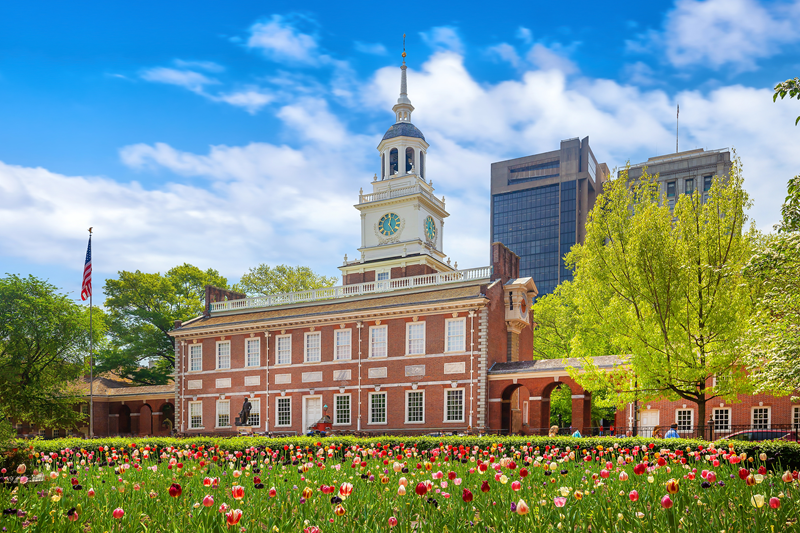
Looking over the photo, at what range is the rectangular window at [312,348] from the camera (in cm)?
4475

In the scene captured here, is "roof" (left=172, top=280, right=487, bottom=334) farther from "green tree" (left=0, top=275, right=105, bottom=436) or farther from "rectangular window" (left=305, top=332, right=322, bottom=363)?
"green tree" (left=0, top=275, right=105, bottom=436)

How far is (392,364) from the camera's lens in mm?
42156

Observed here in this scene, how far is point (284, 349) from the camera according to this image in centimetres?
4594

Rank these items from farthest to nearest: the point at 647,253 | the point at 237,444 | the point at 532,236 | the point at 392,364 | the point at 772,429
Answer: the point at 532,236
the point at 392,364
the point at 772,429
the point at 647,253
the point at 237,444

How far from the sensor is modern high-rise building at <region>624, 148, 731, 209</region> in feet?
463

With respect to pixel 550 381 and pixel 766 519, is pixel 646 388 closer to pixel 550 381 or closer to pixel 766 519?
pixel 550 381

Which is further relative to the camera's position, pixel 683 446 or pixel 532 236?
pixel 532 236

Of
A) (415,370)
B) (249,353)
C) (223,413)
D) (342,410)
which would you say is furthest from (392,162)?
(223,413)

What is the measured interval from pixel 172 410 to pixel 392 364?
24965mm

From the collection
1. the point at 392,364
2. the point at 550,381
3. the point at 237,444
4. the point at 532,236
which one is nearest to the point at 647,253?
the point at 550,381

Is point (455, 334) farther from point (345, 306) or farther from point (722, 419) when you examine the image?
→ point (722, 419)

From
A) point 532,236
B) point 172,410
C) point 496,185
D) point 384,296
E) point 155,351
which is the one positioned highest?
point 496,185

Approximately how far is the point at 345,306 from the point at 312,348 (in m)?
3.46

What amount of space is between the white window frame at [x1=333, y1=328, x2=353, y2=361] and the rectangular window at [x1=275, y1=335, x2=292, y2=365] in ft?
11.5
